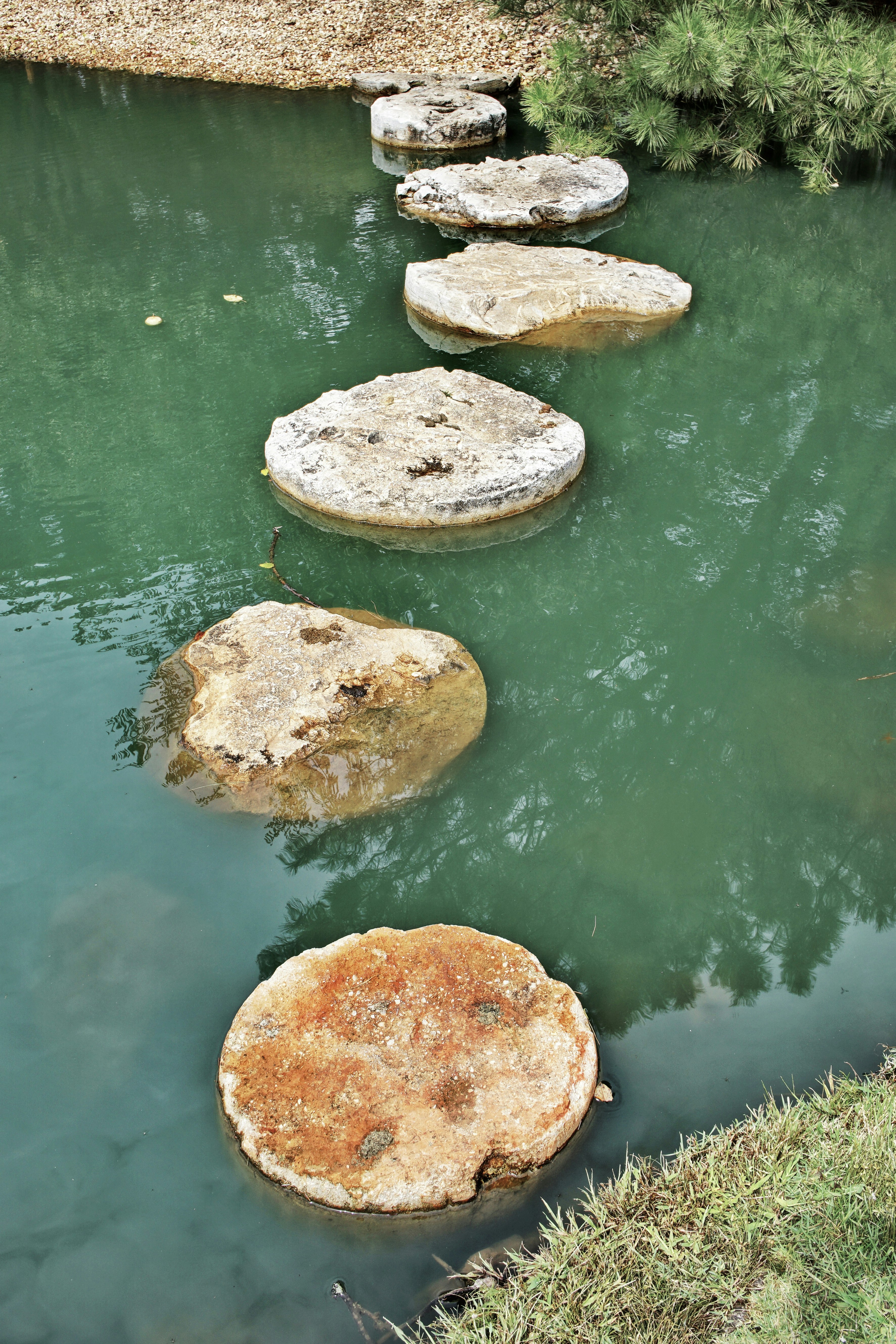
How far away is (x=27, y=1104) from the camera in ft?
9.09

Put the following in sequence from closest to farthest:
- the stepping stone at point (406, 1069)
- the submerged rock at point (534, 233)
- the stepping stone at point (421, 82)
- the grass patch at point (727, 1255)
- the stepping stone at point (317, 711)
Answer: the grass patch at point (727, 1255)
the stepping stone at point (406, 1069)
the stepping stone at point (317, 711)
the submerged rock at point (534, 233)
the stepping stone at point (421, 82)

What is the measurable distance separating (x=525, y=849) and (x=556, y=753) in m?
0.48

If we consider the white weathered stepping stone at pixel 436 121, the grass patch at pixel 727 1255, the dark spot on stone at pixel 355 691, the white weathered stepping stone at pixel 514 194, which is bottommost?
the grass patch at pixel 727 1255

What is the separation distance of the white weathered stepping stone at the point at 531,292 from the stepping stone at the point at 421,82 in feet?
17.1

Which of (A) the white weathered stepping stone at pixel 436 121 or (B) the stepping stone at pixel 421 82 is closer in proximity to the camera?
(A) the white weathered stepping stone at pixel 436 121

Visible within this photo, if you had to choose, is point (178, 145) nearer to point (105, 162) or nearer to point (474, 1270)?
point (105, 162)

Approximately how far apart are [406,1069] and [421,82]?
37.1ft

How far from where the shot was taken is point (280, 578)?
470cm

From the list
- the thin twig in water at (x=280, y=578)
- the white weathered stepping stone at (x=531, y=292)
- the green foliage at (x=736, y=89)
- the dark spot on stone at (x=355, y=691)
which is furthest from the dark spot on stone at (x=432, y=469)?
the green foliage at (x=736, y=89)

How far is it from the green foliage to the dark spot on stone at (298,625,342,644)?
707 centimetres

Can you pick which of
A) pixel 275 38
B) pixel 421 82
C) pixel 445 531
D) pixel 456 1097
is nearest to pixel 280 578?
pixel 445 531

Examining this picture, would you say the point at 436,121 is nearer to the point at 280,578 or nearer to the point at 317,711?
the point at 280,578

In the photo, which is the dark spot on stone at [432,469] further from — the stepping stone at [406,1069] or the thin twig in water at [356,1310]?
the thin twig in water at [356,1310]

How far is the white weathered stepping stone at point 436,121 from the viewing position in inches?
387
